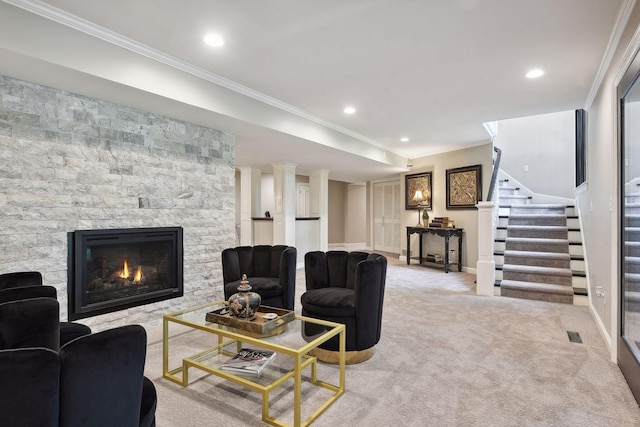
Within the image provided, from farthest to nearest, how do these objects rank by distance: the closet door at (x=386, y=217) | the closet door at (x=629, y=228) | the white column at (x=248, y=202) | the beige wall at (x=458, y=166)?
the closet door at (x=386, y=217), the white column at (x=248, y=202), the beige wall at (x=458, y=166), the closet door at (x=629, y=228)

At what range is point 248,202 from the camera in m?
7.45

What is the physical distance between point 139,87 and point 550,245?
565 cm

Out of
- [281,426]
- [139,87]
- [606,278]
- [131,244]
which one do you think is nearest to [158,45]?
[139,87]

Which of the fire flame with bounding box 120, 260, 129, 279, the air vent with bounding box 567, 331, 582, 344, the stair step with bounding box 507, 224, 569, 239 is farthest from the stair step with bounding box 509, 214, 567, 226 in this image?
the fire flame with bounding box 120, 260, 129, 279

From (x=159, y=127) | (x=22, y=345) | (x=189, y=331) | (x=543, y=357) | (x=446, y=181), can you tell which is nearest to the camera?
(x=22, y=345)

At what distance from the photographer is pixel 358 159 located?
623 centimetres

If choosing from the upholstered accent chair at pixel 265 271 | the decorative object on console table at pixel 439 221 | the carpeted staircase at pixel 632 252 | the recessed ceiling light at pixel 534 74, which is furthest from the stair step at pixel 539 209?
the upholstered accent chair at pixel 265 271

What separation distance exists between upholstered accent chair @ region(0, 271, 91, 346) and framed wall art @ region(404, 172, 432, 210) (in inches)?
264

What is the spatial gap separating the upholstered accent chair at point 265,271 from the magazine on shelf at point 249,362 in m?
1.06

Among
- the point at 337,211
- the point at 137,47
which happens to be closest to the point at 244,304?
the point at 137,47

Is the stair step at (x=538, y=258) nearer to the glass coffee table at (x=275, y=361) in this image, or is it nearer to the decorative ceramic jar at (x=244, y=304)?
the glass coffee table at (x=275, y=361)

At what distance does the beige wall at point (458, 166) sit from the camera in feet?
20.8

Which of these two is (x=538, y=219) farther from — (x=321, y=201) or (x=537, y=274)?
(x=321, y=201)

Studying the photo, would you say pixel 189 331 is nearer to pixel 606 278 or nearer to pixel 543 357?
pixel 543 357
